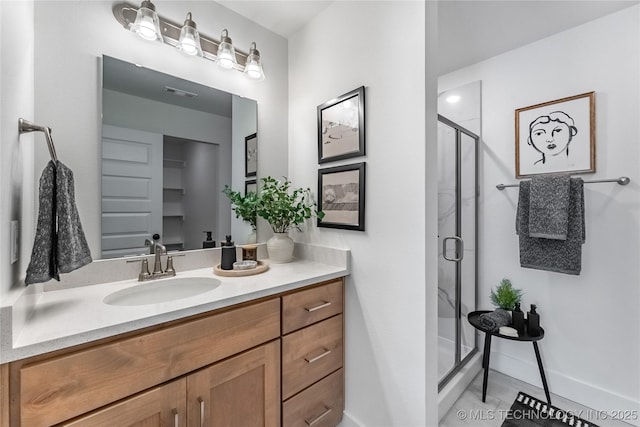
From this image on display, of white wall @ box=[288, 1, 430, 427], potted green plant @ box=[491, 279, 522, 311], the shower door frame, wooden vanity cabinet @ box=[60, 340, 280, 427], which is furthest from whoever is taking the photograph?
the shower door frame

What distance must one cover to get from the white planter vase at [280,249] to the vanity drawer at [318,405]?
2.25 ft

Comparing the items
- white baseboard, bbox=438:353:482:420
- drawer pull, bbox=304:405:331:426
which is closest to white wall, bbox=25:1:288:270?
drawer pull, bbox=304:405:331:426

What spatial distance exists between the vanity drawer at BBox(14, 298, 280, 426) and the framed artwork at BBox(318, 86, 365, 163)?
3.00ft

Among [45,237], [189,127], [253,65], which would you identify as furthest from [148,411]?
[253,65]

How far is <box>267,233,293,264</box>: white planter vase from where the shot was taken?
1649 mm

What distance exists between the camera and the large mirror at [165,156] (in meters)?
1.29

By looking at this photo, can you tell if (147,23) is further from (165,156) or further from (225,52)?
(165,156)

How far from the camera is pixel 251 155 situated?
1.77 metres

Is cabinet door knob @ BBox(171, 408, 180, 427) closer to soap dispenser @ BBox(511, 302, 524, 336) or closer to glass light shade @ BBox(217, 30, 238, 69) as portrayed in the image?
glass light shade @ BBox(217, 30, 238, 69)

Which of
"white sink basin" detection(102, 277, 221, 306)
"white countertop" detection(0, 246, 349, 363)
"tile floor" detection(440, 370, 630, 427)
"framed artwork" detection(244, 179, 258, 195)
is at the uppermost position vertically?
"framed artwork" detection(244, 179, 258, 195)

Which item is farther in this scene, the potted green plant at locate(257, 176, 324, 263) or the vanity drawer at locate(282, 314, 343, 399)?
the potted green plant at locate(257, 176, 324, 263)

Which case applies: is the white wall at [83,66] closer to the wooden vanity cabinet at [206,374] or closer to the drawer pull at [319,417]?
the wooden vanity cabinet at [206,374]

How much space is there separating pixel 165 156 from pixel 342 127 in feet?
3.20

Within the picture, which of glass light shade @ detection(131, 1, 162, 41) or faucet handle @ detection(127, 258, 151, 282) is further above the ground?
glass light shade @ detection(131, 1, 162, 41)
